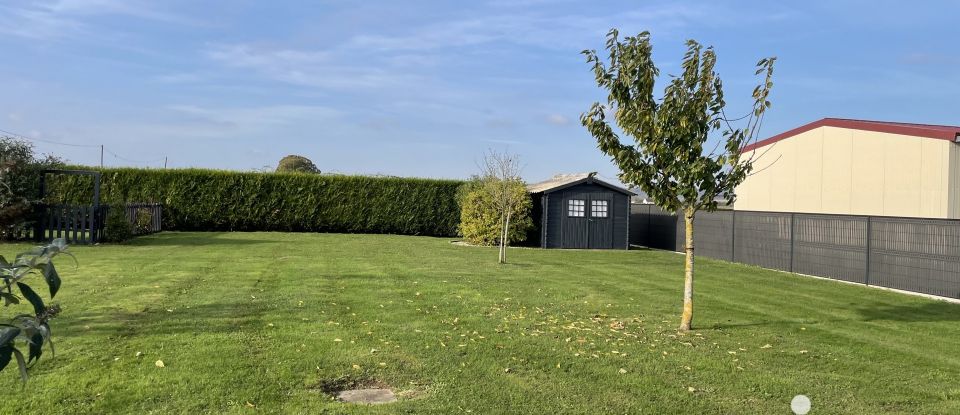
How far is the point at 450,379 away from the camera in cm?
555

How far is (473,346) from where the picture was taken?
22.1 feet

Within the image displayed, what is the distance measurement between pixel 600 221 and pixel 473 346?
18.2 m

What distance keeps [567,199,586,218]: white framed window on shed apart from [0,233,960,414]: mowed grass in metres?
11.5

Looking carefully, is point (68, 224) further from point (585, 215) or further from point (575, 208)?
point (585, 215)

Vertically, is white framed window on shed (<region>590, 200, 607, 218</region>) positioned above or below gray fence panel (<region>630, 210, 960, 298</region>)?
above

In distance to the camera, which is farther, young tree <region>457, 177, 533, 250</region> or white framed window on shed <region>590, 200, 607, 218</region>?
white framed window on shed <region>590, 200, 607, 218</region>

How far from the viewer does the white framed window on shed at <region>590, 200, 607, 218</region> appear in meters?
24.4

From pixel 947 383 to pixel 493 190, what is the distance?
17692mm

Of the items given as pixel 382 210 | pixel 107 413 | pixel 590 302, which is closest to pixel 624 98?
pixel 590 302

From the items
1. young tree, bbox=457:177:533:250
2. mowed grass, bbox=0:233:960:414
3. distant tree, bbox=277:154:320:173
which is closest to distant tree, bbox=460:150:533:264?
young tree, bbox=457:177:533:250

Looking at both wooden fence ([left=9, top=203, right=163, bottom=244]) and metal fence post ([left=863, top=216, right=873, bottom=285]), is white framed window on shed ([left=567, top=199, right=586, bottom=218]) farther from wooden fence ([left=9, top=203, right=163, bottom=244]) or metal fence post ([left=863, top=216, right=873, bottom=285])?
wooden fence ([left=9, top=203, right=163, bottom=244])

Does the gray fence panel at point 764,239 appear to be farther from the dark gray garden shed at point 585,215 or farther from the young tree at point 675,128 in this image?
the young tree at point 675,128

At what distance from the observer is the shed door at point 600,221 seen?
79.8ft

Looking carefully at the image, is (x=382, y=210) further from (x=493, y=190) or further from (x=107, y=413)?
(x=107, y=413)
